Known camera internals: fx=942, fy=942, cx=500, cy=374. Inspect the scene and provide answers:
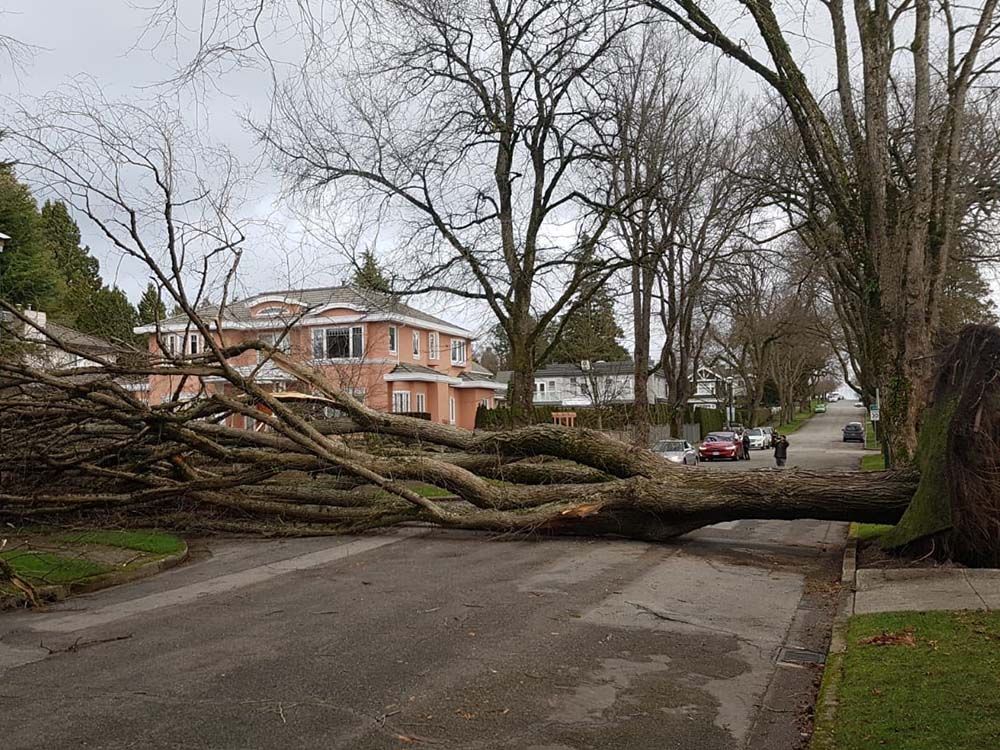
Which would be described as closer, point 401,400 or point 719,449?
point 719,449

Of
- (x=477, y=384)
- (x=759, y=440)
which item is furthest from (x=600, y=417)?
(x=759, y=440)

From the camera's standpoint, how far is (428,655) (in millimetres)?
7656

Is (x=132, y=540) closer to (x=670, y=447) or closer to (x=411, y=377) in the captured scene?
(x=670, y=447)

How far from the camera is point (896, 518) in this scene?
13.0 meters

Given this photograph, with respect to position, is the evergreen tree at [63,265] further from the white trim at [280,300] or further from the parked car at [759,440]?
the parked car at [759,440]

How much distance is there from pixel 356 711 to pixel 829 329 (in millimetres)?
47210

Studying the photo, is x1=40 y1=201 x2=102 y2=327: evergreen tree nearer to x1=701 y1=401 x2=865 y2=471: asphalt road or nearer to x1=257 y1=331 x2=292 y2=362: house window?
x1=257 y1=331 x2=292 y2=362: house window

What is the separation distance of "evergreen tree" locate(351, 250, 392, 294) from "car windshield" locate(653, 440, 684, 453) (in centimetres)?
1749

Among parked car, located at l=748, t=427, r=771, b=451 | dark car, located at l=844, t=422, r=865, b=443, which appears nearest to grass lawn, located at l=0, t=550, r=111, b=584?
parked car, located at l=748, t=427, r=771, b=451

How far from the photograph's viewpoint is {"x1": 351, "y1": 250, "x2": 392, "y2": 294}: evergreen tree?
76.9ft

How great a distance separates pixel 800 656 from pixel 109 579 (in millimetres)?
7876

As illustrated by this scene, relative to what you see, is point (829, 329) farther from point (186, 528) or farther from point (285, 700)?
point (285, 700)

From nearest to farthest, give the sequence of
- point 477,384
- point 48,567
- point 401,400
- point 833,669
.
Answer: point 833,669 < point 48,567 < point 401,400 < point 477,384

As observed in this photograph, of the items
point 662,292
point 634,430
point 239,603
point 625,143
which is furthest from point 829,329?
point 239,603
